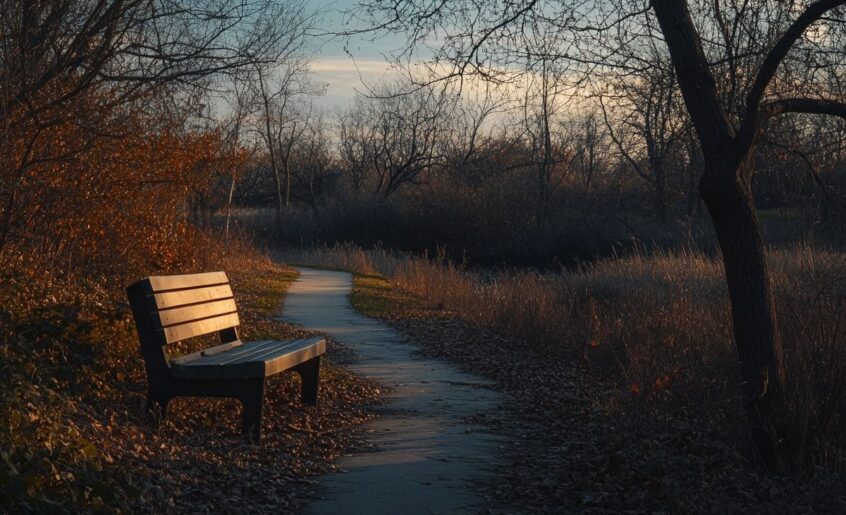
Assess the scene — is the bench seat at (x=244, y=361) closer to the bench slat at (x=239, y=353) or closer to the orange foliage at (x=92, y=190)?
the bench slat at (x=239, y=353)

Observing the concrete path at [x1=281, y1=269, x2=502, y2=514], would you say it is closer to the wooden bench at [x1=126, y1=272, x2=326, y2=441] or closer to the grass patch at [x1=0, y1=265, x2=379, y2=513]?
the grass patch at [x1=0, y1=265, x2=379, y2=513]

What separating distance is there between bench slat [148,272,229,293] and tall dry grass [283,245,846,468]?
3665 millimetres

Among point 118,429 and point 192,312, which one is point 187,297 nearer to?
point 192,312

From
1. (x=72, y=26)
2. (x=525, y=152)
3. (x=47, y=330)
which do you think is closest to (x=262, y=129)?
(x=525, y=152)

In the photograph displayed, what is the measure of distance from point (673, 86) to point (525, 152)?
40939mm

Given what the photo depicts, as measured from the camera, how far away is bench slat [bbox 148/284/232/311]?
7371mm

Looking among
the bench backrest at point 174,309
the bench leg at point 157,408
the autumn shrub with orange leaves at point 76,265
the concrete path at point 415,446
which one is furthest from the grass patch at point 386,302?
the bench leg at point 157,408

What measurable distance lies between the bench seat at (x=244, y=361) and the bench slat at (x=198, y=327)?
0.17 meters

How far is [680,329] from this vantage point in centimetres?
1071

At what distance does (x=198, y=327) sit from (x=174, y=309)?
566 mm

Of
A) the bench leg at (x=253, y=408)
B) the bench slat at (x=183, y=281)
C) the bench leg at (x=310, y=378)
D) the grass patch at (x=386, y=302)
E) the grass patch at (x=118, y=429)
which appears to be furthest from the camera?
the grass patch at (x=386, y=302)

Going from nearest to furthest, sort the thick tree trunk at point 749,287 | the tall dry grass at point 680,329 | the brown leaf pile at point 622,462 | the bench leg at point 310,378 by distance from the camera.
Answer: the brown leaf pile at point 622,462 → the thick tree trunk at point 749,287 → the tall dry grass at point 680,329 → the bench leg at point 310,378

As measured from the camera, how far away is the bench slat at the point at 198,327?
7462 millimetres

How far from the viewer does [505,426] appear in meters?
8.55
